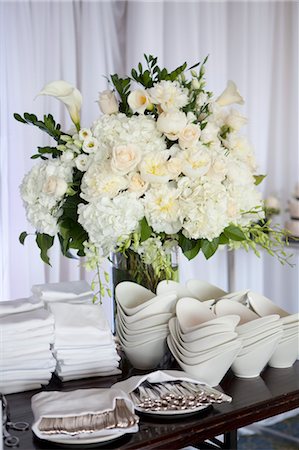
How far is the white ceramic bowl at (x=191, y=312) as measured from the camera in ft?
4.63

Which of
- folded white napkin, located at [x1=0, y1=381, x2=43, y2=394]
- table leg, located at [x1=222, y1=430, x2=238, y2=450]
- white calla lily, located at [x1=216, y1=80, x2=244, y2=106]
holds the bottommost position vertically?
table leg, located at [x1=222, y1=430, x2=238, y2=450]

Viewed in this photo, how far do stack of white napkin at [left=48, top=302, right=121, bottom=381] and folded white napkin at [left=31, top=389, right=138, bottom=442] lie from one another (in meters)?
0.14

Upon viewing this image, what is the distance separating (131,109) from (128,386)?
1.96ft

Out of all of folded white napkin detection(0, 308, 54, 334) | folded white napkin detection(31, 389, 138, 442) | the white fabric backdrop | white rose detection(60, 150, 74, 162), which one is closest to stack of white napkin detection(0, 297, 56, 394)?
folded white napkin detection(0, 308, 54, 334)

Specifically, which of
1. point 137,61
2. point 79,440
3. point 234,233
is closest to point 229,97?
point 234,233

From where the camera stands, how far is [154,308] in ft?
4.60

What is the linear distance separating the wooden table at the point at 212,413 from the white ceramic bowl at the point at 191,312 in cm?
12

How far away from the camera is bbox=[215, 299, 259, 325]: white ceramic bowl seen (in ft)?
4.82

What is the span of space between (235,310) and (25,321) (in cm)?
45

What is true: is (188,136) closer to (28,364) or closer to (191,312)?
(191,312)

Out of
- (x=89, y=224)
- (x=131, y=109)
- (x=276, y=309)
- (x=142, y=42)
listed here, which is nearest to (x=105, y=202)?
(x=89, y=224)

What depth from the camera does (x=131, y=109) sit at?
1.48m

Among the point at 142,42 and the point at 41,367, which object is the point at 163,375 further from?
the point at 142,42

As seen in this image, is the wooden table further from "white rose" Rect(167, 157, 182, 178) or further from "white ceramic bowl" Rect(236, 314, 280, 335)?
"white rose" Rect(167, 157, 182, 178)
